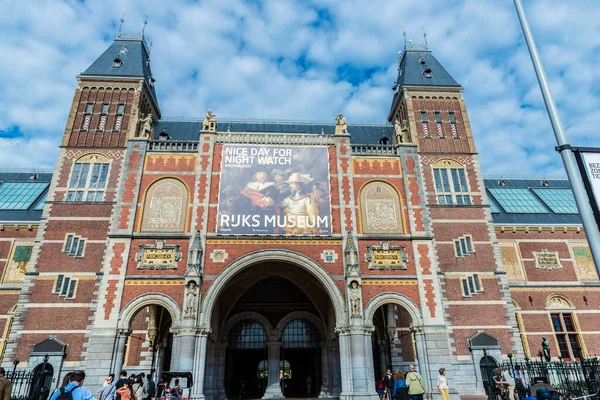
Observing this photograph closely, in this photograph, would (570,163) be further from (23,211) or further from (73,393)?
(23,211)

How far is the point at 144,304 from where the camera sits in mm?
18812

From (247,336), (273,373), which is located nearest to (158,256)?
(247,336)

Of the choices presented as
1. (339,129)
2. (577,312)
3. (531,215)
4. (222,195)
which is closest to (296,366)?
(222,195)

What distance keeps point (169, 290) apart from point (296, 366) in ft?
35.2

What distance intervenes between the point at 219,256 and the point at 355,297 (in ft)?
24.1

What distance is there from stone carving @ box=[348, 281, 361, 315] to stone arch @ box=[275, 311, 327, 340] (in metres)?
5.90

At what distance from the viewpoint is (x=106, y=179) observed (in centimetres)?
2245

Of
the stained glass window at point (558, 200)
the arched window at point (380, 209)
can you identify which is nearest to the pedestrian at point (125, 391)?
the arched window at point (380, 209)

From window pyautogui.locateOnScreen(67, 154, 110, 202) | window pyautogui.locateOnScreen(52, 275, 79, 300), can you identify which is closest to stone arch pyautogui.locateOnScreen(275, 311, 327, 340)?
window pyautogui.locateOnScreen(52, 275, 79, 300)

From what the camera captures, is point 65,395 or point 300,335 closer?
point 65,395

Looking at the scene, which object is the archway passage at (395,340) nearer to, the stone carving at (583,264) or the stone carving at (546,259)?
the stone carving at (546,259)

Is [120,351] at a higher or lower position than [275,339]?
lower

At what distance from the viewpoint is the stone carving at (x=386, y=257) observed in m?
20.2

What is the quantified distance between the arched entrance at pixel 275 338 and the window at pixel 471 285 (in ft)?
24.8
